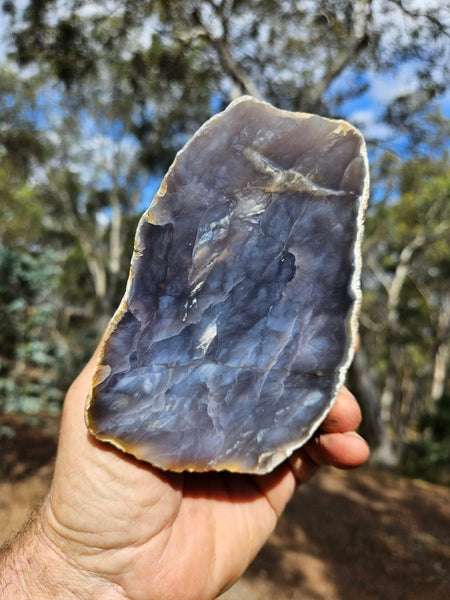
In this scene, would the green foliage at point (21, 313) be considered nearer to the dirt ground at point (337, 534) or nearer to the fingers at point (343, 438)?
the dirt ground at point (337, 534)

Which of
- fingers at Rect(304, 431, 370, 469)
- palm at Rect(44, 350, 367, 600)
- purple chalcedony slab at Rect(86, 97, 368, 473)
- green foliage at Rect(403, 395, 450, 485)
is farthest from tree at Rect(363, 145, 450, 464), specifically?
purple chalcedony slab at Rect(86, 97, 368, 473)

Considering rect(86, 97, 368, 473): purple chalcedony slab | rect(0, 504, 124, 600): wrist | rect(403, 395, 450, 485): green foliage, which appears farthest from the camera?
rect(403, 395, 450, 485): green foliage

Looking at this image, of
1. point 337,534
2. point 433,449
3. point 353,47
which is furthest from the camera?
point 433,449

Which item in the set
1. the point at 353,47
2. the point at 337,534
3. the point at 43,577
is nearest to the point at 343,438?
the point at 43,577

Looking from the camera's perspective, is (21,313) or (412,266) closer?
(21,313)

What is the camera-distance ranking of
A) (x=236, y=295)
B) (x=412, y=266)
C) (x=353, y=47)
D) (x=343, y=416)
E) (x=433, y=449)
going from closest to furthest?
(x=236, y=295) < (x=343, y=416) < (x=353, y=47) < (x=433, y=449) < (x=412, y=266)

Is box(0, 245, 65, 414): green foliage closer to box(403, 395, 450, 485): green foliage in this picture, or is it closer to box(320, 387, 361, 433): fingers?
box(320, 387, 361, 433): fingers

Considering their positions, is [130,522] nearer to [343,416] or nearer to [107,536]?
[107,536]
